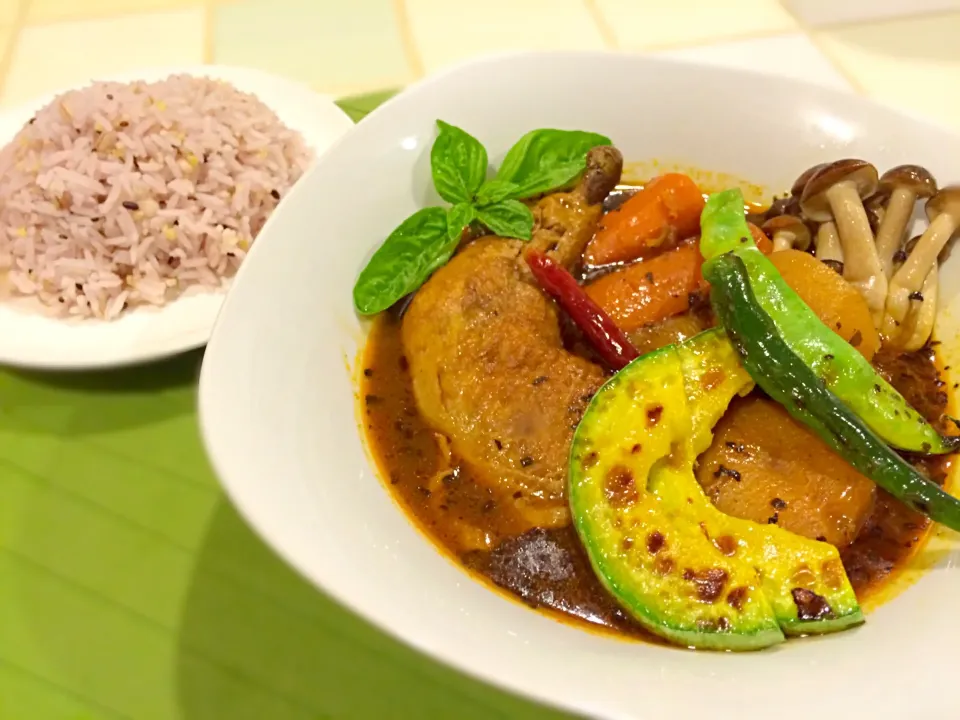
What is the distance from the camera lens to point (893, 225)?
1938 millimetres

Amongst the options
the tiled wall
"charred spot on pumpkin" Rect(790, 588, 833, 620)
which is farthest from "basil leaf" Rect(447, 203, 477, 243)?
the tiled wall

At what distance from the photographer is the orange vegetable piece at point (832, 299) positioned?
5.85 feet

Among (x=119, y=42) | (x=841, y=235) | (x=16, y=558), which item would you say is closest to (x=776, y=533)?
(x=841, y=235)

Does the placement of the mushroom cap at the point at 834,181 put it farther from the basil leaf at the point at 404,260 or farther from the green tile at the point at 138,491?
the green tile at the point at 138,491

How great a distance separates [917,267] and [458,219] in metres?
1.13

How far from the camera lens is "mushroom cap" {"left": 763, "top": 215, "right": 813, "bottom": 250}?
2.01 m

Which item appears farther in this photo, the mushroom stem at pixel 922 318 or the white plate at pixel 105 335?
the white plate at pixel 105 335

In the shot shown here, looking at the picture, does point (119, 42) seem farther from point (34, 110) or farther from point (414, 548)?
point (414, 548)

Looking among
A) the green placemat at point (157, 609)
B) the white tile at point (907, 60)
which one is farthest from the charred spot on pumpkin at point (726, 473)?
the white tile at point (907, 60)

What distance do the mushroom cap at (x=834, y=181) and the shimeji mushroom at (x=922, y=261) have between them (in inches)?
5.9

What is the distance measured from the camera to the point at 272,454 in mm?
1333

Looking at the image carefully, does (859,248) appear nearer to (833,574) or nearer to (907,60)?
(833,574)

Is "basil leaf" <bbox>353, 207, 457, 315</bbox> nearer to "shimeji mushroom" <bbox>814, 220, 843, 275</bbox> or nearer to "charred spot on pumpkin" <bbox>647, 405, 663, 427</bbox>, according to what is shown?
"charred spot on pumpkin" <bbox>647, 405, 663, 427</bbox>

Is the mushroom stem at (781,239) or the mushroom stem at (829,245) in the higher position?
the mushroom stem at (829,245)
